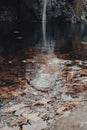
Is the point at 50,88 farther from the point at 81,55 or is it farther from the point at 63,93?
the point at 81,55

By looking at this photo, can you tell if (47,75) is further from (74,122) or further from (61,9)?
(61,9)

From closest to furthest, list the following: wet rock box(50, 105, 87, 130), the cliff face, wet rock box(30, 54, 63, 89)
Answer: wet rock box(50, 105, 87, 130)
wet rock box(30, 54, 63, 89)
the cliff face

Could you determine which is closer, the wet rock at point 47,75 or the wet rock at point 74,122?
the wet rock at point 74,122

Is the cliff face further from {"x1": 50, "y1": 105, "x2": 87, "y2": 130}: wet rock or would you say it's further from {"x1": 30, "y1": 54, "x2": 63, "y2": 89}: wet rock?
{"x1": 50, "y1": 105, "x2": 87, "y2": 130}: wet rock

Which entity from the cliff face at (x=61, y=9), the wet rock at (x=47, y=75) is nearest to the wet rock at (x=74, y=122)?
the wet rock at (x=47, y=75)

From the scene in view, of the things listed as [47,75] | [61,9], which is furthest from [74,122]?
[61,9]

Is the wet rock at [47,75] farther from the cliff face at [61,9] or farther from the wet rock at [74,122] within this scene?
the cliff face at [61,9]

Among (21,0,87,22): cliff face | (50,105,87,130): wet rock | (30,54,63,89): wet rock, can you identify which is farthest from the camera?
(21,0,87,22): cliff face

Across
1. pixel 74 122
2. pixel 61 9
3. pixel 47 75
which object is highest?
pixel 74 122

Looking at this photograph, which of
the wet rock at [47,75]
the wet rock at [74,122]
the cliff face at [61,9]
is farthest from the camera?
the cliff face at [61,9]

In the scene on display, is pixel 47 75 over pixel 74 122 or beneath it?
beneath

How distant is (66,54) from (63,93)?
10.6 m

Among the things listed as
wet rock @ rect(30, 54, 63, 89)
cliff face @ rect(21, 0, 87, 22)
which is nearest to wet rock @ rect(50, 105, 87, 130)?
wet rock @ rect(30, 54, 63, 89)

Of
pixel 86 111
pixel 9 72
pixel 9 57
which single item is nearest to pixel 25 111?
pixel 86 111
